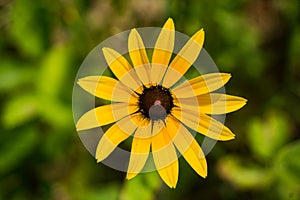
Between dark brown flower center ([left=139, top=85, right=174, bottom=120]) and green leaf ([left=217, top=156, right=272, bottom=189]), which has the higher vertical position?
dark brown flower center ([left=139, top=85, right=174, bottom=120])

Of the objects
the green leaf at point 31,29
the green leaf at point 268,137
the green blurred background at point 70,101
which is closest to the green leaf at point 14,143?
the green blurred background at point 70,101

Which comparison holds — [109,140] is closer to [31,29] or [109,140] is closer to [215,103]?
[215,103]

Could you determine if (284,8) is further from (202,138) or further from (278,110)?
(202,138)

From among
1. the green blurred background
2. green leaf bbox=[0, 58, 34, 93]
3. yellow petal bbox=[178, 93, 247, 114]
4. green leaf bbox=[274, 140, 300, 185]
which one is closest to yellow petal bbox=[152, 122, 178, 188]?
yellow petal bbox=[178, 93, 247, 114]

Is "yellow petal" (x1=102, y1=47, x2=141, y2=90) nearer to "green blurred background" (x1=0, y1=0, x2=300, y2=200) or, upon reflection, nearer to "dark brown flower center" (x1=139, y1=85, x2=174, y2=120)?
"dark brown flower center" (x1=139, y1=85, x2=174, y2=120)

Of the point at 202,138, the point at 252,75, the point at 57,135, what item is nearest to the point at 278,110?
the point at 252,75

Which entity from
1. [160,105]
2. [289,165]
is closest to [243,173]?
[289,165]
